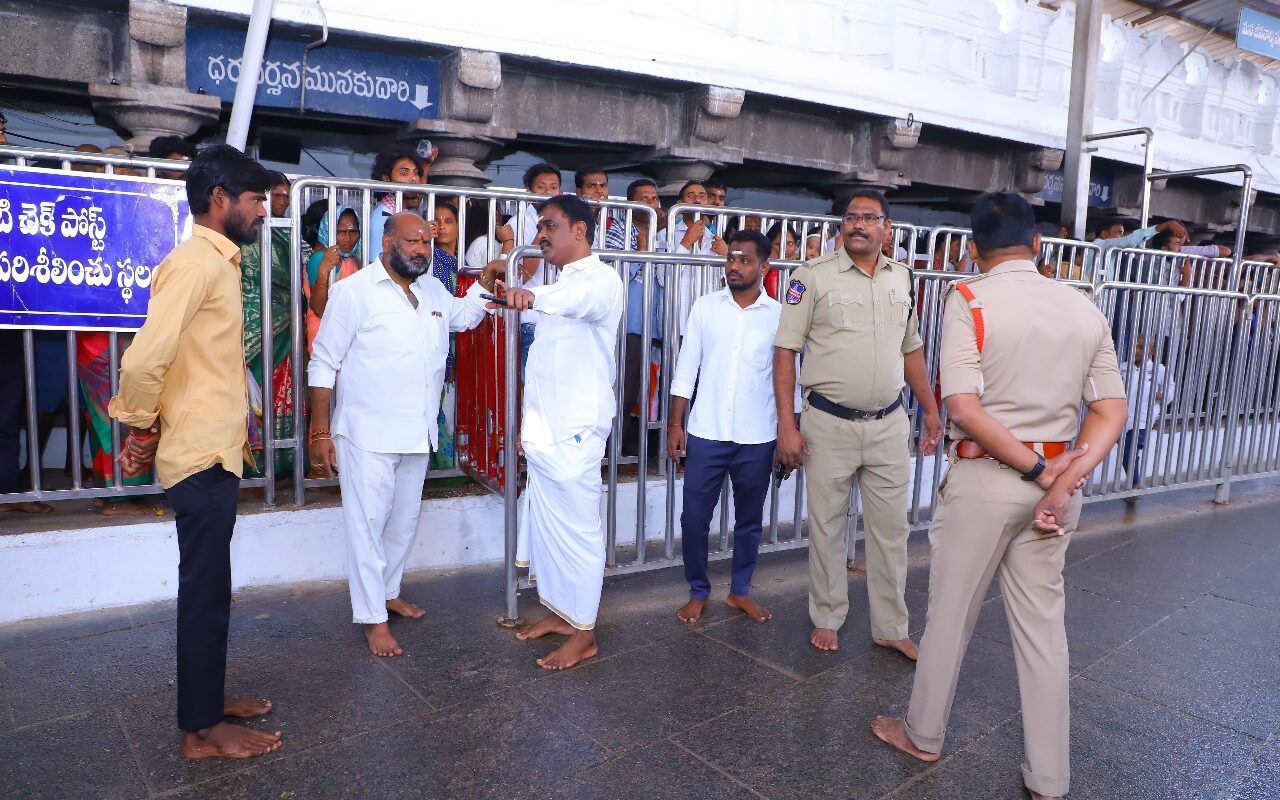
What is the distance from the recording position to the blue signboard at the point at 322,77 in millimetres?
6480

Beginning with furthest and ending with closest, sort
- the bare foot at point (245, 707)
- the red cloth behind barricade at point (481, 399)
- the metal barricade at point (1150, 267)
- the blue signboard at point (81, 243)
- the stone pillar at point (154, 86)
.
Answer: the metal barricade at point (1150, 267), the stone pillar at point (154, 86), the red cloth behind barricade at point (481, 399), the blue signboard at point (81, 243), the bare foot at point (245, 707)

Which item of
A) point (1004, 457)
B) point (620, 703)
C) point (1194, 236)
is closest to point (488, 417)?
point (620, 703)

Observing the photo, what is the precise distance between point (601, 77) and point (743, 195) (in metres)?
3.60

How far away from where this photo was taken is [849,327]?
402 cm

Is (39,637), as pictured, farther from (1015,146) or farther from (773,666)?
(1015,146)

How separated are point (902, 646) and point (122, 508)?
Answer: 373 cm

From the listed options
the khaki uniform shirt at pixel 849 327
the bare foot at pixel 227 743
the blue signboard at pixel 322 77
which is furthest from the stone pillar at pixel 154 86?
the bare foot at pixel 227 743

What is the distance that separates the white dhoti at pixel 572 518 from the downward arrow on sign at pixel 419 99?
4359mm

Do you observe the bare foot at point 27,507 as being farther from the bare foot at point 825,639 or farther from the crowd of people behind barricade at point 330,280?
the bare foot at point 825,639

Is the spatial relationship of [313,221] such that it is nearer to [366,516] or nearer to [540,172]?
[540,172]

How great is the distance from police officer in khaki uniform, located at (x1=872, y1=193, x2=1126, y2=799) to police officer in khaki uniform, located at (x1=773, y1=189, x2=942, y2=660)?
999mm

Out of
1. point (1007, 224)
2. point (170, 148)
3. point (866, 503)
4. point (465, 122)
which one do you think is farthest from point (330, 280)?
point (1007, 224)

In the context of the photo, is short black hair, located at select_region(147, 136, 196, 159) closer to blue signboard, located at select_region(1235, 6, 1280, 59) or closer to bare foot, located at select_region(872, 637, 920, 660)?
bare foot, located at select_region(872, 637, 920, 660)

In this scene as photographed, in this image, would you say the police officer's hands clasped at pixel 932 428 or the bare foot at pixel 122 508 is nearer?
the police officer's hands clasped at pixel 932 428
